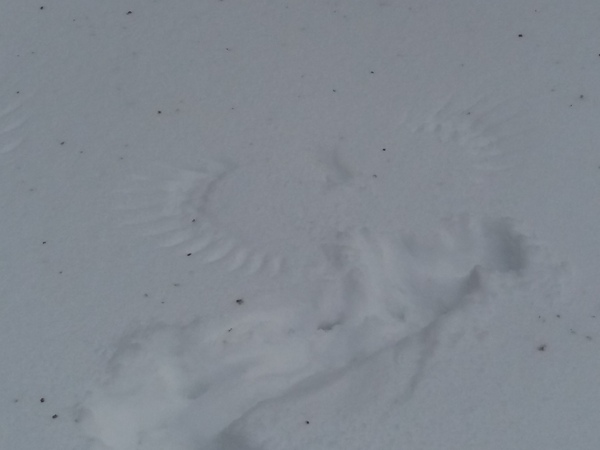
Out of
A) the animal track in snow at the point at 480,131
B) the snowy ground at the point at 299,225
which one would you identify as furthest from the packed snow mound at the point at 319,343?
the animal track in snow at the point at 480,131

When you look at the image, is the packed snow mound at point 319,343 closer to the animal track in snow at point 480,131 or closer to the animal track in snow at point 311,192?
the animal track in snow at point 311,192

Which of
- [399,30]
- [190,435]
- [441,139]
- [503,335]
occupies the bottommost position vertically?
[190,435]

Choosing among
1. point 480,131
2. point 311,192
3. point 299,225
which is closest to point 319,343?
point 299,225

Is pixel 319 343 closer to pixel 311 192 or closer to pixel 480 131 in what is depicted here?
pixel 311 192

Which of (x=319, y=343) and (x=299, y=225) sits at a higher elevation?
(x=299, y=225)

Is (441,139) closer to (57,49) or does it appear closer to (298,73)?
(298,73)

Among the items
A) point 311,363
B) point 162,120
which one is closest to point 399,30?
point 162,120
